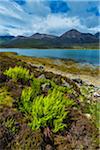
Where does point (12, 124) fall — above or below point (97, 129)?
above

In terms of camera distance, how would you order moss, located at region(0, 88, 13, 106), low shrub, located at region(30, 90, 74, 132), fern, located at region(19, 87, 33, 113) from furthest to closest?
moss, located at region(0, 88, 13, 106) < fern, located at region(19, 87, 33, 113) < low shrub, located at region(30, 90, 74, 132)

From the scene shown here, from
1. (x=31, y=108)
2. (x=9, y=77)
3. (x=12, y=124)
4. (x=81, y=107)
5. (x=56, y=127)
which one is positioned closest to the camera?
(x=12, y=124)

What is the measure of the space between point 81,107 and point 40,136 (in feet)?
10.2

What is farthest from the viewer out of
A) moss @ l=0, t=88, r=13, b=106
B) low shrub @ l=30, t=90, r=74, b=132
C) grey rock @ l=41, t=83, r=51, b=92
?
grey rock @ l=41, t=83, r=51, b=92

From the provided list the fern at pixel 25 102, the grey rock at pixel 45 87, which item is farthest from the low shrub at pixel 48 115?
the grey rock at pixel 45 87

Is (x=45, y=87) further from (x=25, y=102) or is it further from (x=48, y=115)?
(x=48, y=115)

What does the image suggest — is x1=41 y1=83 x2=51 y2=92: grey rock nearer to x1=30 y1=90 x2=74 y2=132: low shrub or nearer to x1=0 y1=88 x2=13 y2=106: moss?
x1=0 y1=88 x2=13 y2=106: moss

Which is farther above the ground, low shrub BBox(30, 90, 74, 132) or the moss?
the moss

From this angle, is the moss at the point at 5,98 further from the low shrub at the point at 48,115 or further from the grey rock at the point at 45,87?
the grey rock at the point at 45,87

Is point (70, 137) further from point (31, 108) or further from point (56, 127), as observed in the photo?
point (31, 108)

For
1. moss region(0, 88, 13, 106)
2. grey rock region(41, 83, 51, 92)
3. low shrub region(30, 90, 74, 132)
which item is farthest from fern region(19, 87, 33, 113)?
grey rock region(41, 83, 51, 92)

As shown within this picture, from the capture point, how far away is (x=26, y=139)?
18.9 feet

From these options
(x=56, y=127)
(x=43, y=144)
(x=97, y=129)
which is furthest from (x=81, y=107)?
(x=43, y=144)

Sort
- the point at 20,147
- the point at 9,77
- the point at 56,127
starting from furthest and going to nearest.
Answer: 1. the point at 9,77
2. the point at 56,127
3. the point at 20,147
